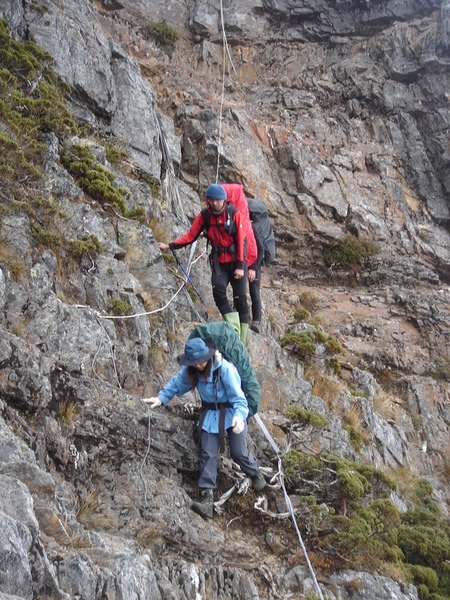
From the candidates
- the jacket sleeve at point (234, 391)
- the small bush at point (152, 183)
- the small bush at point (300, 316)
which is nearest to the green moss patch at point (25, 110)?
the small bush at point (152, 183)

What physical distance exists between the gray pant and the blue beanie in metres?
3.25

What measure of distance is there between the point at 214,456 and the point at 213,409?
1.74 ft

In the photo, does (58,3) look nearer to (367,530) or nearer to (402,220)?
(402,220)

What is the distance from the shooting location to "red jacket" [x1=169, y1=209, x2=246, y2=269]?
834 centimetres

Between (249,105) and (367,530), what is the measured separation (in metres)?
17.1

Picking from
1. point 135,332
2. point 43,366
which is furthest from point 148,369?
point 43,366

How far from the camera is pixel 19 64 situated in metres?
11.5

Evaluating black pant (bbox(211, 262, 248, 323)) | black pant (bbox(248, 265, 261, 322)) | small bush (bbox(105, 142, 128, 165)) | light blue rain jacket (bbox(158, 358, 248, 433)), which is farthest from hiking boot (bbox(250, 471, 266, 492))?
small bush (bbox(105, 142, 128, 165))

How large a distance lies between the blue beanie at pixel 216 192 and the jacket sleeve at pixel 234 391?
8.61 feet

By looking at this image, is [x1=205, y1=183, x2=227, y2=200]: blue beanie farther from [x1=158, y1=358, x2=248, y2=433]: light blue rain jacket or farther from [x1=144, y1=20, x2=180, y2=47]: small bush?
[x1=144, y1=20, x2=180, y2=47]: small bush

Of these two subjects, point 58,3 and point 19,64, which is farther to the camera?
point 58,3

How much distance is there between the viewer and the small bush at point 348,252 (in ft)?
56.4

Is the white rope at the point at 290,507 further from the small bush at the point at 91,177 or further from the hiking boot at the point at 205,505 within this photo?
the small bush at the point at 91,177

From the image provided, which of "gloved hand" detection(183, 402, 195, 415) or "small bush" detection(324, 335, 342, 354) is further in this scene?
"small bush" detection(324, 335, 342, 354)
